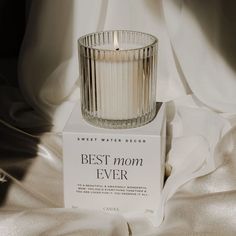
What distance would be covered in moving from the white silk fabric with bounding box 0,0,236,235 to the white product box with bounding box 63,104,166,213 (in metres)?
0.03

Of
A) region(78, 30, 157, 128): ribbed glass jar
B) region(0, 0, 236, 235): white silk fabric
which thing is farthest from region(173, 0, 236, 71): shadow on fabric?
region(78, 30, 157, 128): ribbed glass jar

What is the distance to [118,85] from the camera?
2.62ft

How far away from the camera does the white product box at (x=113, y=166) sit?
80 centimetres

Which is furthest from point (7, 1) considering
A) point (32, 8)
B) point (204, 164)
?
point (204, 164)

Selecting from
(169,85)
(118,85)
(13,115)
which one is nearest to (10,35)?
(13,115)

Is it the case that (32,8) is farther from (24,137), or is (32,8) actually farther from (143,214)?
(143,214)

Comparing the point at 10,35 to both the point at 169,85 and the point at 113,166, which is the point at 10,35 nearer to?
the point at 169,85

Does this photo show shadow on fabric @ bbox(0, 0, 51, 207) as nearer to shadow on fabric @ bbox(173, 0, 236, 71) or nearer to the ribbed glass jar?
the ribbed glass jar

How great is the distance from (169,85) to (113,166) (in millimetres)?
311

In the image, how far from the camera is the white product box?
2.62 ft

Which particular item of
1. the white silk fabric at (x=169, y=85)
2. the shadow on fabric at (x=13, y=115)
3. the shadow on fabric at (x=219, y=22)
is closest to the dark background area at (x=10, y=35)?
the shadow on fabric at (x=13, y=115)

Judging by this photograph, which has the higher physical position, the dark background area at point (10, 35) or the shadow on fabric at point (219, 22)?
the shadow on fabric at point (219, 22)

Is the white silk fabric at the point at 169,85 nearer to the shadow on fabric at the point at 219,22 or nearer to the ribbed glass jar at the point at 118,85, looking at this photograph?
the shadow on fabric at the point at 219,22

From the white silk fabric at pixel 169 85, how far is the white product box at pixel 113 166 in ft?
0.09
